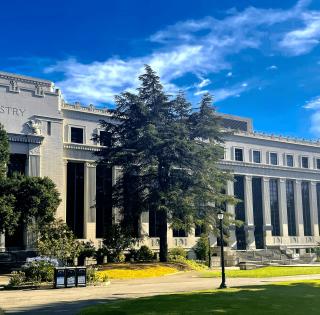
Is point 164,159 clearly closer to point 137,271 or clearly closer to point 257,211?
point 137,271

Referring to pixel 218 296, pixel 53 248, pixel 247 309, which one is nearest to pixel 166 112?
pixel 53 248

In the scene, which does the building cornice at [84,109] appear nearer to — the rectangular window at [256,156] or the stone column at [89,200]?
the stone column at [89,200]

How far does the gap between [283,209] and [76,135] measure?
111 ft

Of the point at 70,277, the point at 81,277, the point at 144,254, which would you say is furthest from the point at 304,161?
the point at 70,277

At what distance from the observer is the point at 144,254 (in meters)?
52.1

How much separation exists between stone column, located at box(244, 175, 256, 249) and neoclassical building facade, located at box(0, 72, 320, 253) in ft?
0.44

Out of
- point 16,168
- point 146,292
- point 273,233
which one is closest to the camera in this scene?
point 146,292

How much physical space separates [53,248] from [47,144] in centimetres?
1703

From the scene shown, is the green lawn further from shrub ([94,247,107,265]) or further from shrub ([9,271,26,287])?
shrub ([94,247,107,265])

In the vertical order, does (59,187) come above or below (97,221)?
above

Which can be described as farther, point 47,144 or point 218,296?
point 47,144

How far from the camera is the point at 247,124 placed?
74.1m

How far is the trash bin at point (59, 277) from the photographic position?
1179 inches

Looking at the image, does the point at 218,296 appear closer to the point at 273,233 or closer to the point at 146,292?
the point at 146,292
